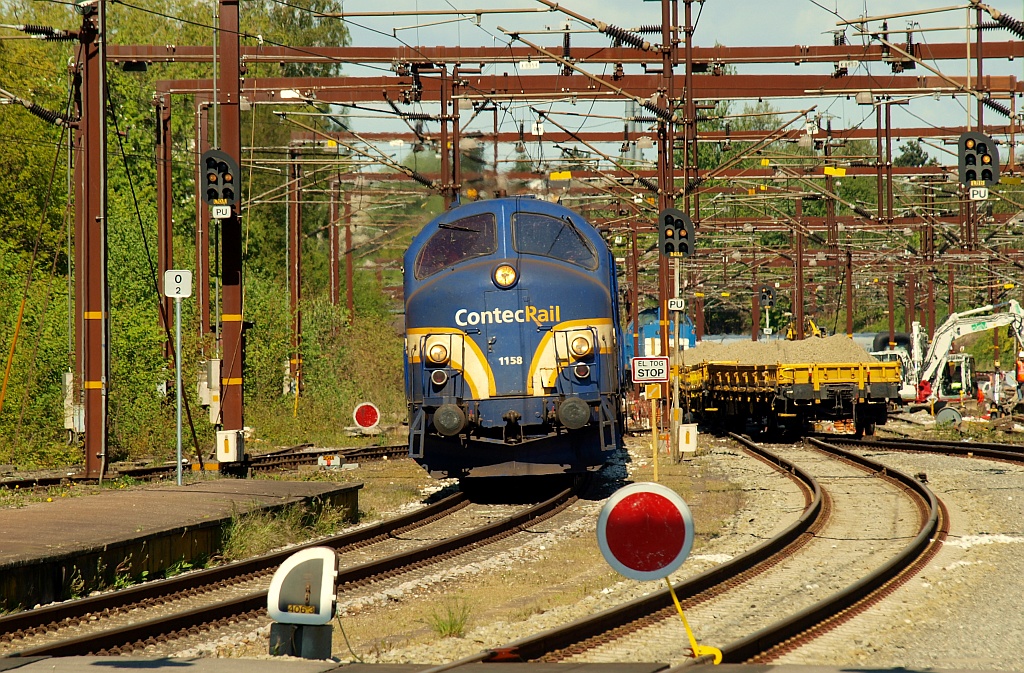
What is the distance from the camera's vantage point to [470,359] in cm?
1647

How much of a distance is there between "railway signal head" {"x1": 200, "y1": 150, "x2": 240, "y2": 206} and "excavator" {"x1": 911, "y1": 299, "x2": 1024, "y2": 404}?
26.7m

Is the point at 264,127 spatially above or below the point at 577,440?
above

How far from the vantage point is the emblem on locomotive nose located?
16.4m

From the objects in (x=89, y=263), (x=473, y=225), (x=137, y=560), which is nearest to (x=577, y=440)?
(x=473, y=225)

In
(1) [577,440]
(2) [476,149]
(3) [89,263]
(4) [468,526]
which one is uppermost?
(2) [476,149]

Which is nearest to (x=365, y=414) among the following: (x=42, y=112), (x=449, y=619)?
(x=42, y=112)

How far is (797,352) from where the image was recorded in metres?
32.2

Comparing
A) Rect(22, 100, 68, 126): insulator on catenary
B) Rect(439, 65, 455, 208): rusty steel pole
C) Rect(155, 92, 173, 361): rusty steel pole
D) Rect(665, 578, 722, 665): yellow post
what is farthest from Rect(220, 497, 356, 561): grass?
Rect(155, 92, 173, 361): rusty steel pole

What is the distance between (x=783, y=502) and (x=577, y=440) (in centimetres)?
352

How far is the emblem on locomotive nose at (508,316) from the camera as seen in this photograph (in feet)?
53.9

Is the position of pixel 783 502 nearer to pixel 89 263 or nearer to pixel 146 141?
pixel 89 263

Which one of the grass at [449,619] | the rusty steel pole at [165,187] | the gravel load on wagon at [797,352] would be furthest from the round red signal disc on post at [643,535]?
the rusty steel pole at [165,187]

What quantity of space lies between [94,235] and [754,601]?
13598 mm

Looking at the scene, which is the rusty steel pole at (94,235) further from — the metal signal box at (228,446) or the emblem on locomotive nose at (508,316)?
the emblem on locomotive nose at (508,316)
